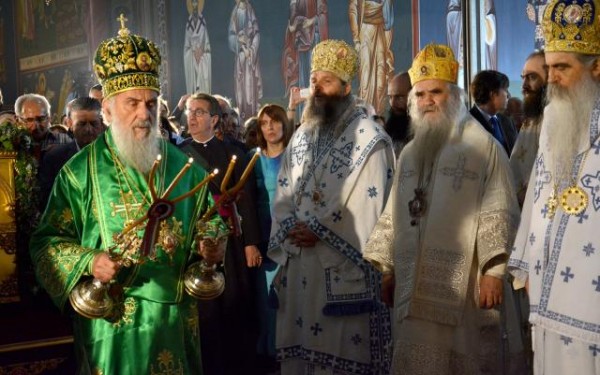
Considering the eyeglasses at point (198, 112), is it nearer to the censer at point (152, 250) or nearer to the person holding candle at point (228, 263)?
the person holding candle at point (228, 263)

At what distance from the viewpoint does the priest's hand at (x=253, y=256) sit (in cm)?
704

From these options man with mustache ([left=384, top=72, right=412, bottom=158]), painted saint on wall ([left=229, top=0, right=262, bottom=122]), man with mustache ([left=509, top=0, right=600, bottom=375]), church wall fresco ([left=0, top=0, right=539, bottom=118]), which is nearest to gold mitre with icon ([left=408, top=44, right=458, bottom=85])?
man with mustache ([left=509, top=0, right=600, bottom=375])

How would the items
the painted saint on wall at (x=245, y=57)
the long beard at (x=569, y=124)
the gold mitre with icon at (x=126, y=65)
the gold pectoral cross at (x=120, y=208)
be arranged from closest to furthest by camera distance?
the long beard at (x=569, y=124)
the gold pectoral cross at (x=120, y=208)
the gold mitre with icon at (x=126, y=65)
the painted saint on wall at (x=245, y=57)

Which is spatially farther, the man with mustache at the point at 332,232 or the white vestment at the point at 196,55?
the white vestment at the point at 196,55

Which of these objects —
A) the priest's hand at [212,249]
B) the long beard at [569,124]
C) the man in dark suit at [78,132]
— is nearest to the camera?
the long beard at [569,124]

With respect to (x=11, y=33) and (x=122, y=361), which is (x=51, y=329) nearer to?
(x=122, y=361)

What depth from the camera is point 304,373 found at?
19.5 feet

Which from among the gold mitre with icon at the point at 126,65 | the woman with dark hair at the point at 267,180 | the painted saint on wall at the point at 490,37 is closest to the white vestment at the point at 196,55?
the painted saint on wall at the point at 490,37

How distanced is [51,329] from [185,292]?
1070 mm

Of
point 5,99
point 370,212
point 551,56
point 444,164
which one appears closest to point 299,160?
point 370,212

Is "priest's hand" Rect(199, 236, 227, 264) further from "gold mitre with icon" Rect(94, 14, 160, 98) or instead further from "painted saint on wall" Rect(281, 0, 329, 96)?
"painted saint on wall" Rect(281, 0, 329, 96)

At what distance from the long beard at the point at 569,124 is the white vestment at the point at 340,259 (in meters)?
1.94

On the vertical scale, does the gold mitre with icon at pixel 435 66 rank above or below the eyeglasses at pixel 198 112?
above

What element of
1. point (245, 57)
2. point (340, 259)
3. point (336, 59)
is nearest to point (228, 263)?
point (340, 259)
